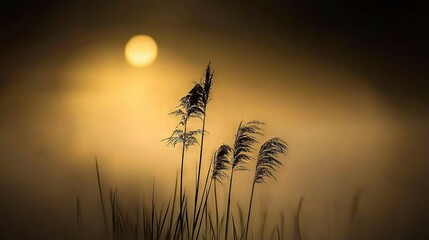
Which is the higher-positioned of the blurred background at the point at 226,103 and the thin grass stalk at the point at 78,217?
the blurred background at the point at 226,103

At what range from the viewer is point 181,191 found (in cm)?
243

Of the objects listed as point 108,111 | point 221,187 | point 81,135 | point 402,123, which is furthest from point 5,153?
point 402,123

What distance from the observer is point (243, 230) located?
2467 mm

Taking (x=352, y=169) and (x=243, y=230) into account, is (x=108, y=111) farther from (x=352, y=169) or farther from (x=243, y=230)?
(x=352, y=169)

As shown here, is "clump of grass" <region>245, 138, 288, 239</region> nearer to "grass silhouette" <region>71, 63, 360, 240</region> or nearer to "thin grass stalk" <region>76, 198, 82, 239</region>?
"grass silhouette" <region>71, 63, 360, 240</region>

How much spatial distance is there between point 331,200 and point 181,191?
937 mm

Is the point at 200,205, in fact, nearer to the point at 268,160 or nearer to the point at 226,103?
the point at 268,160

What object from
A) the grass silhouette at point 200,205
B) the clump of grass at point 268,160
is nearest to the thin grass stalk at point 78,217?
the grass silhouette at point 200,205

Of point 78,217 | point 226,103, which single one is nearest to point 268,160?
point 226,103

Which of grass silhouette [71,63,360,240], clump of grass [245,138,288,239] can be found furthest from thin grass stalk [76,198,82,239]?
clump of grass [245,138,288,239]

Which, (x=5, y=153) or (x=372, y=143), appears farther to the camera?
(x=372, y=143)

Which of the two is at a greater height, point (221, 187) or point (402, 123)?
point (402, 123)

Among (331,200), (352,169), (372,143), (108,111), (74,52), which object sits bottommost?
(331,200)

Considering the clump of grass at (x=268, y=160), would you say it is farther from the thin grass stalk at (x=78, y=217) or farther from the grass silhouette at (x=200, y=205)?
the thin grass stalk at (x=78, y=217)
